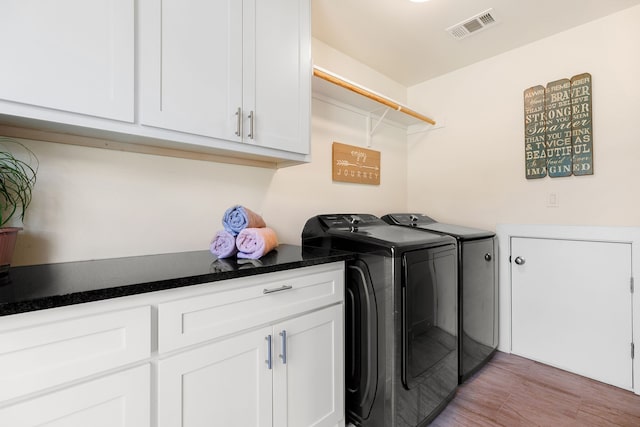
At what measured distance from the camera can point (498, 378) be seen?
2025 mm

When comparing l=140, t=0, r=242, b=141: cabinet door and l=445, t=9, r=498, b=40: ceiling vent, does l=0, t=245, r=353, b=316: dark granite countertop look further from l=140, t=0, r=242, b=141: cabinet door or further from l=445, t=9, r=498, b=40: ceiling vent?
l=445, t=9, r=498, b=40: ceiling vent

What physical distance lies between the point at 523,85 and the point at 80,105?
2895 mm

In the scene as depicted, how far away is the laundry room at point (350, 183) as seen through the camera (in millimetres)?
973

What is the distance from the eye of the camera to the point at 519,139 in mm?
2320

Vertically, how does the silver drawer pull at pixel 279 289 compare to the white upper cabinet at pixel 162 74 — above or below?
below

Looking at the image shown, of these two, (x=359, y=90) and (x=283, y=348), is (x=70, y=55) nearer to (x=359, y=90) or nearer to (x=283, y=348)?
(x=283, y=348)

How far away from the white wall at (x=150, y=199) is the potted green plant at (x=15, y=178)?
0.03 m

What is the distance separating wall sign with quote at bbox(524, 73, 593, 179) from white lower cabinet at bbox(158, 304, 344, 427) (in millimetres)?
2006

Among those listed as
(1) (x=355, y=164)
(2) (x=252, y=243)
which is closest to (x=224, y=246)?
(2) (x=252, y=243)

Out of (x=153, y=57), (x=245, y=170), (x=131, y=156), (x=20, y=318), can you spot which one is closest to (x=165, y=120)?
(x=153, y=57)

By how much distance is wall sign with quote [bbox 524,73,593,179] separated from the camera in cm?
203

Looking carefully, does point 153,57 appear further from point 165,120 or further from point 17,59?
point 17,59

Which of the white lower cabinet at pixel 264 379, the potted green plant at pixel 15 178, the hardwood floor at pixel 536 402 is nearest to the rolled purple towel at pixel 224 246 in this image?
the white lower cabinet at pixel 264 379

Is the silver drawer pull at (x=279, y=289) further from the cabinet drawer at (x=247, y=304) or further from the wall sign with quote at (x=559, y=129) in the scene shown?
the wall sign with quote at (x=559, y=129)
